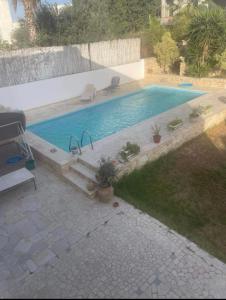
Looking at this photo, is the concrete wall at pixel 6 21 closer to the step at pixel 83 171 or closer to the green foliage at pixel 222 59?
the green foliage at pixel 222 59

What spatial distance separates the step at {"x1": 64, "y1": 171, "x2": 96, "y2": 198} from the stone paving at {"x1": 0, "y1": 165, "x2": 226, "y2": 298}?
0.79 feet

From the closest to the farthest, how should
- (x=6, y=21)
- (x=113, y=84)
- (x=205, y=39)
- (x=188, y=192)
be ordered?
(x=188, y=192)
(x=205, y=39)
(x=113, y=84)
(x=6, y=21)

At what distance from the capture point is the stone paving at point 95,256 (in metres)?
4.98

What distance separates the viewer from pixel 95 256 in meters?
5.71

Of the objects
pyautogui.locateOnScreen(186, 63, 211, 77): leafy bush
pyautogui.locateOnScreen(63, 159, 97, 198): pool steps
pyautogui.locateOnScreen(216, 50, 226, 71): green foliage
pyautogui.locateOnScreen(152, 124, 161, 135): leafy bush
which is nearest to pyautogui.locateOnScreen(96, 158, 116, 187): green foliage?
pyautogui.locateOnScreen(63, 159, 97, 198): pool steps

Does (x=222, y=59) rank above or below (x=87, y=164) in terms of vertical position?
above

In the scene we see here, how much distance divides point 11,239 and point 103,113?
371 inches

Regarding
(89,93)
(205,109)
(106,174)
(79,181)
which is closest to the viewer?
(106,174)

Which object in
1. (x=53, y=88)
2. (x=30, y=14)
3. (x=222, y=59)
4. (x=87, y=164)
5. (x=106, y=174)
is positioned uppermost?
(x=30, y=14)

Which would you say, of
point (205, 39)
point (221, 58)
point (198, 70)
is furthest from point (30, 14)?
point (221, 58)

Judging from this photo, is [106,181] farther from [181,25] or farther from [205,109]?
[181,25]

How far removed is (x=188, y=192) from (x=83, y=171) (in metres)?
3.40

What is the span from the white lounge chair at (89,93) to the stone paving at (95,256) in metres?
9.46

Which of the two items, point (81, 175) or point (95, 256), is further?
point (81, 175)
